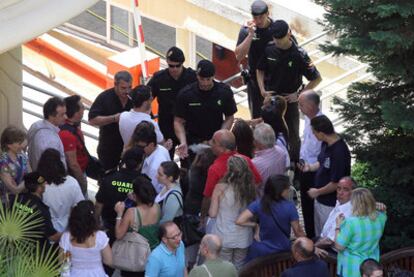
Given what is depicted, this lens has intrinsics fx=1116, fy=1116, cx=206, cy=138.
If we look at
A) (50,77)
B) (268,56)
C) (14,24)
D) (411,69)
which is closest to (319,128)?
(411,69)

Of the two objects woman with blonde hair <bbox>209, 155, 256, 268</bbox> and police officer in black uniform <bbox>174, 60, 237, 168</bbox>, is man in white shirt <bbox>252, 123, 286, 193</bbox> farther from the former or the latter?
police officer in black uniform <bbox>174, 60, 237, 168</bbox>

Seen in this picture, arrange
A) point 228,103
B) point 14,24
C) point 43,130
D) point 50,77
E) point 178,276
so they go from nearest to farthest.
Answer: point 178,276
point 14,24
point 43,130
point 228,103
point 50,77

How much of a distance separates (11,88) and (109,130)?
1.38 meters

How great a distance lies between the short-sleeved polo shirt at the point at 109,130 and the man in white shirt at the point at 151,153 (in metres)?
1.16

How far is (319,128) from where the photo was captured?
402 inches

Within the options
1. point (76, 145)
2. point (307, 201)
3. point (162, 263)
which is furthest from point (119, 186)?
point (307, 201)

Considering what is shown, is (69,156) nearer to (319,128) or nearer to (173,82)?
(173,82)

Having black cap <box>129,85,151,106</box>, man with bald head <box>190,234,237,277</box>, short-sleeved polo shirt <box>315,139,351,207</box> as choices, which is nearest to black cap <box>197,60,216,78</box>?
black cap <box>129,85,151,106</box>

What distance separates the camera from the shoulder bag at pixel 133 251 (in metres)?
9.42

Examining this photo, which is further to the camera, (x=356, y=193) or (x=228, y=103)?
(x=228, y=103)

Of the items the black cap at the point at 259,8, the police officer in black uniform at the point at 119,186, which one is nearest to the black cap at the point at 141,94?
the police officer in black uniform at the point at 119,186

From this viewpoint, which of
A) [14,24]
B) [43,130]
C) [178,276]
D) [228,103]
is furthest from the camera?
[228,103]

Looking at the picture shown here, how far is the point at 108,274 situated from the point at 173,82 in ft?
8.19

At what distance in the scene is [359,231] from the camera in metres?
9.33
